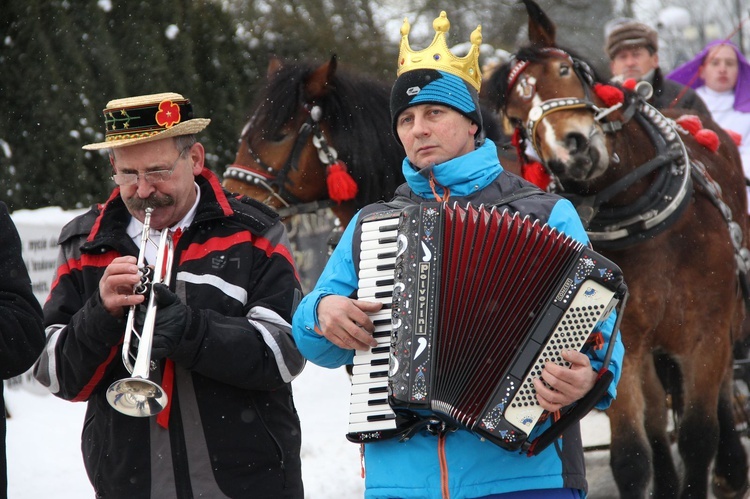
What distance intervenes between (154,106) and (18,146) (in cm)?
671

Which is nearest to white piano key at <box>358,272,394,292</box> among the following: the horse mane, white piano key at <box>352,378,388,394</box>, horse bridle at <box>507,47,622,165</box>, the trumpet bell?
white piano key at <box>352,378,388,394</box>

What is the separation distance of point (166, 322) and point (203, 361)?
0.15 m

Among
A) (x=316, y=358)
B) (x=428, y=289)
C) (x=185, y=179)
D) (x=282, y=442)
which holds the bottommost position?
(x=282, y=442)

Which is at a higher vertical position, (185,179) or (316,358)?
(185,179)

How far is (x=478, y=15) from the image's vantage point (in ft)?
67.4

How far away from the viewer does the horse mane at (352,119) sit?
567cm

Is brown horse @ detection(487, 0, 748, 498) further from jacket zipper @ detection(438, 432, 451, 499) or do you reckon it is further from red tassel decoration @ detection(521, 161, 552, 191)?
jacket zipper @ detection(438, 432, 451, 499)

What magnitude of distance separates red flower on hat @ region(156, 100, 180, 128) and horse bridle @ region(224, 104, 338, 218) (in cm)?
245

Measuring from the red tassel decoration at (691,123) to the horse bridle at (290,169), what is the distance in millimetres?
1965

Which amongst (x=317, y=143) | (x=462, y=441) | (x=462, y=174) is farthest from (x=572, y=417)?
(x=317, y=143)

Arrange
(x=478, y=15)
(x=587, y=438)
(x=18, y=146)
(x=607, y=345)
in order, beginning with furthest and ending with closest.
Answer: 1. (x=478, y=15)
2. (x=18, y=146)
3. (x=587, y=438)
4. (x=607, y=345)

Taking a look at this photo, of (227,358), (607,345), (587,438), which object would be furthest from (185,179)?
(587,438)

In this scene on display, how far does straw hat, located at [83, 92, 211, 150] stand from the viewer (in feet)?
10.3

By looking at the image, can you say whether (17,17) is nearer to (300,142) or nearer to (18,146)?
(18,146)
